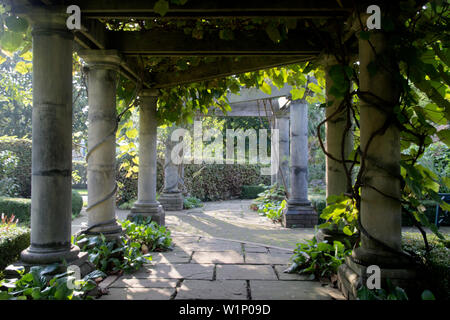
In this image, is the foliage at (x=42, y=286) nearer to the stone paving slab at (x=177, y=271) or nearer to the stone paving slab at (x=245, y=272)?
the stone paving slab at (x=177, y=271)

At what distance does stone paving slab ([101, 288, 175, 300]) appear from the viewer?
278 cm

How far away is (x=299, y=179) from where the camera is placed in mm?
7754

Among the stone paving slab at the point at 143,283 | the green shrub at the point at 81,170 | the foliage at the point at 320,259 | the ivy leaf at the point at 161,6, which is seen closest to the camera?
the ivy leaf at the point at 161,6

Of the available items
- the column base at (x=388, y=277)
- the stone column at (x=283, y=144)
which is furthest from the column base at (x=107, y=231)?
the stone column at (x=283, y=144)

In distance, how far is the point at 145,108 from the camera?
5.74 m

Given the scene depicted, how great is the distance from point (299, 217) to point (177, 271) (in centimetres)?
429

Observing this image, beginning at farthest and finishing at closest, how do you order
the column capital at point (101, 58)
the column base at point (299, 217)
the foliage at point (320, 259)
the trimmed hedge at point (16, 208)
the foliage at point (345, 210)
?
the trimmed hedge at point (16, 208), the column base at point (299, 217), the column capital at point (101, 58), the foliage at point (320, 259), the foliage at point (345, 210)

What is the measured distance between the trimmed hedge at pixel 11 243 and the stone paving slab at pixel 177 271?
1.70 metres

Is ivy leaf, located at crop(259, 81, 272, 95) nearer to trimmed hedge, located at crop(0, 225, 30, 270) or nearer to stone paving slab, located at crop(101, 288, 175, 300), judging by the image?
stone paving slab, located at crop(101, 288, 175, 300)

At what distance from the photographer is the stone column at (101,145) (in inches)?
154

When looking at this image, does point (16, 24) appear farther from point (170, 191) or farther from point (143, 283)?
point (170, 191)

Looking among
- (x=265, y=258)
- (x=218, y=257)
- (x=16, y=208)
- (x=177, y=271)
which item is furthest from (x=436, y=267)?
(x=16, y=208)

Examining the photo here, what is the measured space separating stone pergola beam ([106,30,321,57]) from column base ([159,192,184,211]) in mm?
6982

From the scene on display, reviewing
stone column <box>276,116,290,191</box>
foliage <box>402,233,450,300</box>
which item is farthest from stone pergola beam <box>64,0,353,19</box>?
stone column <box>276,116,290,191</box>
